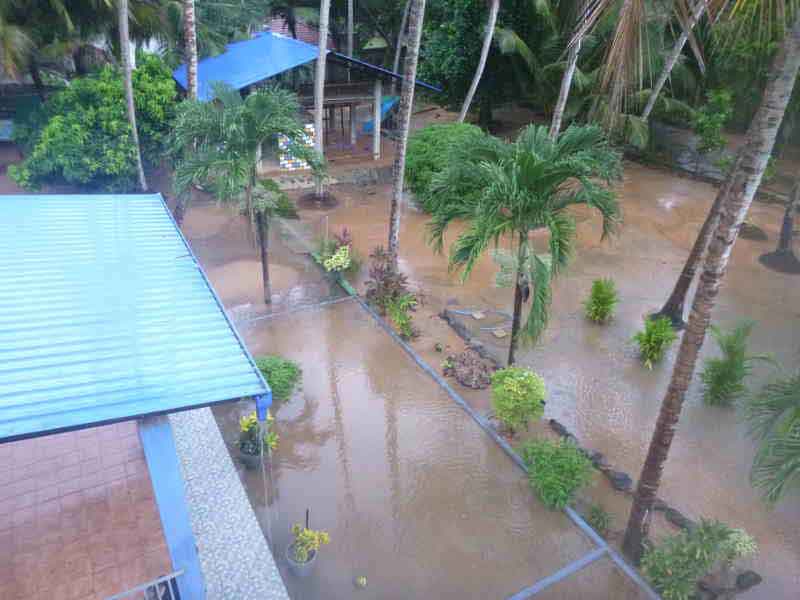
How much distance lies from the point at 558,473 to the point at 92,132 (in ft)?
43.8

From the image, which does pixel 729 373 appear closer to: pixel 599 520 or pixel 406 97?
pixel 599 520

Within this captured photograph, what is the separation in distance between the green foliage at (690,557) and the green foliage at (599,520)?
717 mm

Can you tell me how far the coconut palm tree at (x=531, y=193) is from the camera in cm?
744

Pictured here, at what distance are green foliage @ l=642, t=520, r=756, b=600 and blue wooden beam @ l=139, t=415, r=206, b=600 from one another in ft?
14.1

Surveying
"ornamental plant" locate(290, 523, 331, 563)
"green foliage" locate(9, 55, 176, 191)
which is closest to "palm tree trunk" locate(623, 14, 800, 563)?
"ornamental plant" locate(290, 523, 331, 563)

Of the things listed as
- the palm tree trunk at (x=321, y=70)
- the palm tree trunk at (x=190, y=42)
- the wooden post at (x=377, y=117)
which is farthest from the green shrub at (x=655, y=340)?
the wooden post at (x=377, y=117)

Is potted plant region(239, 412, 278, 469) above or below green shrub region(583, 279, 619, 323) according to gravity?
below

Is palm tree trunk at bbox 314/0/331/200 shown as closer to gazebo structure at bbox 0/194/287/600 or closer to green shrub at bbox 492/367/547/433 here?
gazebo structure at bbox 0/194/287/600

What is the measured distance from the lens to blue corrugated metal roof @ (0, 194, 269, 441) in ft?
13.8

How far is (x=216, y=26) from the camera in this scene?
23031mm

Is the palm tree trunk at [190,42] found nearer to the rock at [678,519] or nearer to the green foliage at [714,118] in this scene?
the rock at [678,519]

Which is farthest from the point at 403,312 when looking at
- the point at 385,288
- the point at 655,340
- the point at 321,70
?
the point at 321,70

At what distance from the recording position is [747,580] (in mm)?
5914

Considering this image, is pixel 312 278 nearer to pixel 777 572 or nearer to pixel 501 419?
pixel 501 419
